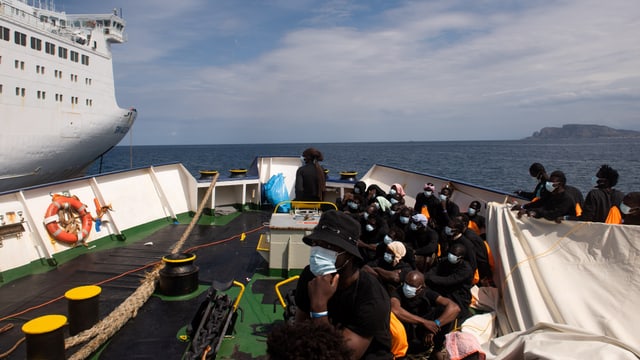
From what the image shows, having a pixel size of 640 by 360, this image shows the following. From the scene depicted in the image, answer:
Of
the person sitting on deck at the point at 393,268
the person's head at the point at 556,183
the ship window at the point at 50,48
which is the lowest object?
the person sitting on deck at the point at 393,268

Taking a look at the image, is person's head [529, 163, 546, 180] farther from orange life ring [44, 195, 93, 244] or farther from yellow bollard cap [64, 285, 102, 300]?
orange life ring [44, 195, 93, 244]

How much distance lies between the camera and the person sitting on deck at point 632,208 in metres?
4.59

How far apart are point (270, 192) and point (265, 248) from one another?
5.84m

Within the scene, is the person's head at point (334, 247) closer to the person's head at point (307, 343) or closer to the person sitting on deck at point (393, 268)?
the person's head at point (307, 343)

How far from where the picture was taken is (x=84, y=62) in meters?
27.8

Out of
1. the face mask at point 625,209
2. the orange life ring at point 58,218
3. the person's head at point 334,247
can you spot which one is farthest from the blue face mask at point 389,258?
the orange life ring at point 58,218

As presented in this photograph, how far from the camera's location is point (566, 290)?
411cm

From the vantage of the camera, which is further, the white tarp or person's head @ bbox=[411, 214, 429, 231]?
person's head @ bbox=[411, 214, 429, 231]

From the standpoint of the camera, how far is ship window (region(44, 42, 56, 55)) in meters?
24.2

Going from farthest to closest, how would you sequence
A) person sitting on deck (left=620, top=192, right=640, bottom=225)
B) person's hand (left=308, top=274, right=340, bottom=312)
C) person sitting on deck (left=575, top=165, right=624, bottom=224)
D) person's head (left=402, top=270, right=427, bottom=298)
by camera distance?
person sitting on deck (left=575, top=165, right=624, bottom=224) < person sitting on deck (left=620, top=192, right=640, bottom=225) < person's head (left=402, top=270, right=427, bottom=298) < person's hand (left=308, top=274, right=340, bottom=312)

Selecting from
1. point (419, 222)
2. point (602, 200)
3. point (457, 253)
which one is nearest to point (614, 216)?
point (602, 200)

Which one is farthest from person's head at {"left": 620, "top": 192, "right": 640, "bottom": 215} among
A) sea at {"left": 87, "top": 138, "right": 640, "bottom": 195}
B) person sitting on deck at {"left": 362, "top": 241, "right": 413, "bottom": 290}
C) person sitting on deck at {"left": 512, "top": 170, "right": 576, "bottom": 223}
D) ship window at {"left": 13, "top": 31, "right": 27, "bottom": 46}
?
ship window at {"left": 13, "top": 31, "right": 27, "bottom": 46}

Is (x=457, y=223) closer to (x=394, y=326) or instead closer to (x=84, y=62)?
(x=394, y=326)

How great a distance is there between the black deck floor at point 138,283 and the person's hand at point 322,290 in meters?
3.12
